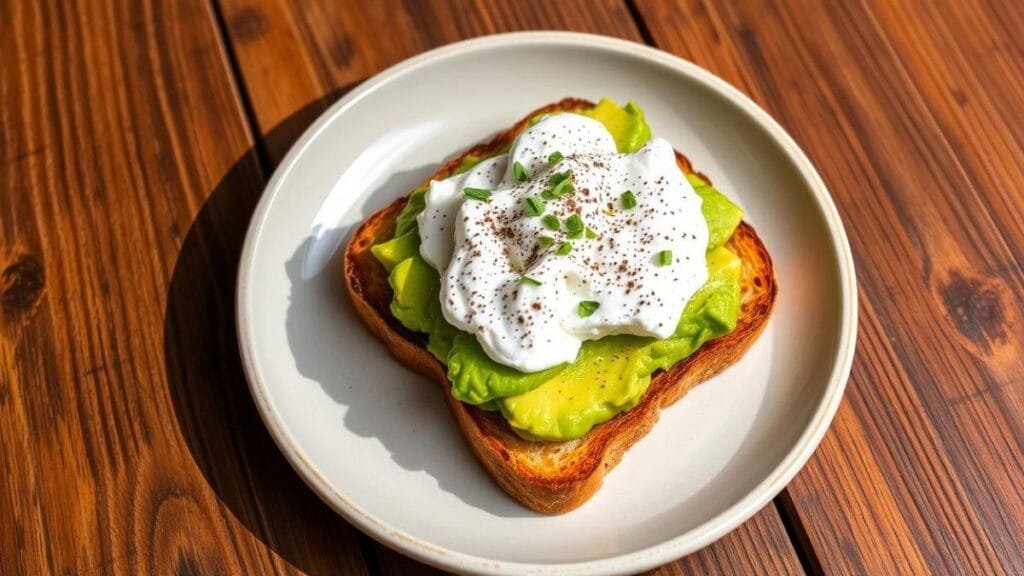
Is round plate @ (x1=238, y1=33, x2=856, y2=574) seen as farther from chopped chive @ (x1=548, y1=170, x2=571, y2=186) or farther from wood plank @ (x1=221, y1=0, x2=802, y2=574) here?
chopped chive @ (x1=548, y1=170, x2=571, y2=186)

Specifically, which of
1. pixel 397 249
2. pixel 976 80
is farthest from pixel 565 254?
pixel 976 80

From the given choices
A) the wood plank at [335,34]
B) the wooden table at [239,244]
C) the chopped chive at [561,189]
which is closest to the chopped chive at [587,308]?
the chopped chive at [561,189]

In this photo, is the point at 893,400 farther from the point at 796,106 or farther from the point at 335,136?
the point at 335,136

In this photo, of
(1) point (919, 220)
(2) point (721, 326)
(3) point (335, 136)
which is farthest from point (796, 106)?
(3) point (335, 136)

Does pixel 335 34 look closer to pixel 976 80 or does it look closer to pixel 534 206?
pixel 534 206

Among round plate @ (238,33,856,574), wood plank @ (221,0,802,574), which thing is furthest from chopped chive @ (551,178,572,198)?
wood plank @ (221,0,802,574)

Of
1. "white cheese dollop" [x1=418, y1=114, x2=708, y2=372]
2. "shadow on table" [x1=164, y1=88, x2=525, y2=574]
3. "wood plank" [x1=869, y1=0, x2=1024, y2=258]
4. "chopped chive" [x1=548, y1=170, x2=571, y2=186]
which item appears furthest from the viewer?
"wood plank" [x1=869, y1=0, x2=1024, y2=258]
